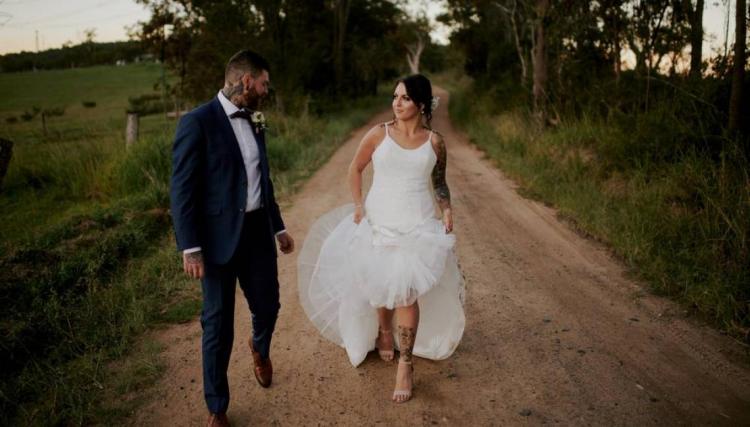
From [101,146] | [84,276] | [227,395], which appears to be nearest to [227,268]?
[227,395]

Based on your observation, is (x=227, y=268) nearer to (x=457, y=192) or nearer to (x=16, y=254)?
(x=16, y=254)

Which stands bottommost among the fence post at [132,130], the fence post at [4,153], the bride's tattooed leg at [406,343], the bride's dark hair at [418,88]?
the bride's tattooed leg at [406,343]

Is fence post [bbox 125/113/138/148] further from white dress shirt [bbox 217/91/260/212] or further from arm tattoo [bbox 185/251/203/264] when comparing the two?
arm tattoo [bbox 185/251/203/264]

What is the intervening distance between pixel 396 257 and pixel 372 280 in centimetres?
22

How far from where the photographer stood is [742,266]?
4.65m

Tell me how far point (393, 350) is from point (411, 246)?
1029mm

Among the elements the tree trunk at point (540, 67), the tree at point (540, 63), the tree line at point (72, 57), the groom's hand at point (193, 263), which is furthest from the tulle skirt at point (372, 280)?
the tree line at point (72, 57)

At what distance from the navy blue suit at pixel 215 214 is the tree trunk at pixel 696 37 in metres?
8.85

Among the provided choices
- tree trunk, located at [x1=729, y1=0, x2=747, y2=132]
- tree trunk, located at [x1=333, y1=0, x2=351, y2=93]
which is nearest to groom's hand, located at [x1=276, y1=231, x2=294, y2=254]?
tree trunk, located at [x1=729, y1=0, x2=747, y2=132]

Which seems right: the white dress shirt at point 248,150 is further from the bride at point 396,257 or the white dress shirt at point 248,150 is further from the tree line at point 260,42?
the tree line at point 260,42

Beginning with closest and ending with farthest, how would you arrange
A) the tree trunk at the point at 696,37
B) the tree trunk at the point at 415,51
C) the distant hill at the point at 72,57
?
the tree trunk at the point at 696,37 < the distant hill at the point at 72,57 < the tree trunk at the point at 415,51

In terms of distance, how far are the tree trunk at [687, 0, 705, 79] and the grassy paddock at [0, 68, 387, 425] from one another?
7.70 meters

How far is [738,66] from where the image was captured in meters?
6.61

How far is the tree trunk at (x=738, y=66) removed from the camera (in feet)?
20.8
